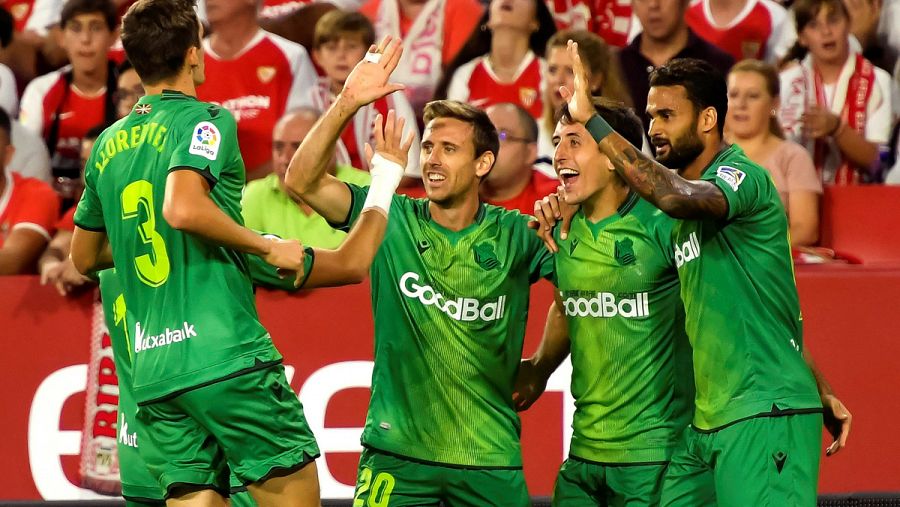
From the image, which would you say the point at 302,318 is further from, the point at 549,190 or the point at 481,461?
the point at 481,461

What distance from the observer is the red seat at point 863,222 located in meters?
7.32

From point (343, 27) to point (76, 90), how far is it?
1.82 meters

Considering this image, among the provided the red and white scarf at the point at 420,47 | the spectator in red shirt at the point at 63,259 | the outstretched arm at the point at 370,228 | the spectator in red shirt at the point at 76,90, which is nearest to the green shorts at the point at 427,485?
the outstretched arm at the point at 370,228

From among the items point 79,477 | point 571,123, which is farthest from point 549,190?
point 79,477

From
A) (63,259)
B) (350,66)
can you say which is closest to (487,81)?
(350,66)

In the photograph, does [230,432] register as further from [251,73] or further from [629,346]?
[251,73]

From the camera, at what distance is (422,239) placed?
541cm

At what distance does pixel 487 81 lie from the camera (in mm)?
8242

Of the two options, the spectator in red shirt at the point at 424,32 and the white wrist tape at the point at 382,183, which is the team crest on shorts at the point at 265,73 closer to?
the spectator in red shirt at the point at 424,32

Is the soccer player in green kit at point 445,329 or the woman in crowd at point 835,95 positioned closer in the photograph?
the soccer player in green kit at point 445,329

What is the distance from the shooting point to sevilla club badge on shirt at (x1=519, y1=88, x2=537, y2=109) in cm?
820

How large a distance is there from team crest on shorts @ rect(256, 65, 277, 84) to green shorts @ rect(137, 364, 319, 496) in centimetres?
404

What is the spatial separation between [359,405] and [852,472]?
8.48 ft

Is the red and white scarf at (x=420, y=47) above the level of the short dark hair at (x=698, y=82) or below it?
above
